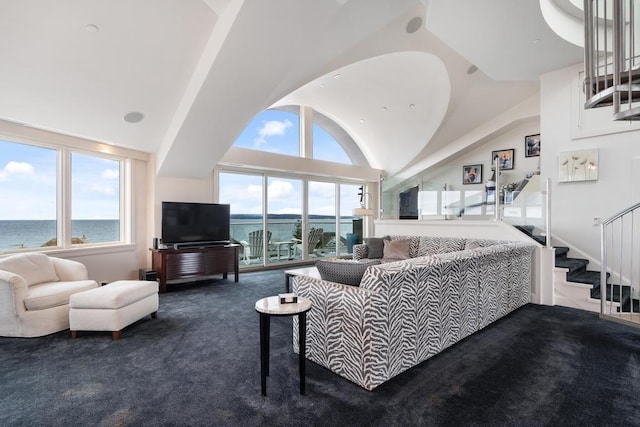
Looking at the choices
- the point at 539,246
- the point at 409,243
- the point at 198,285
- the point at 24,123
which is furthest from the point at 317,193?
the point at 24,123

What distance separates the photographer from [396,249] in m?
5.63

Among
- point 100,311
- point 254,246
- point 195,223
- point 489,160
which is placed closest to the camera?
point 100,311

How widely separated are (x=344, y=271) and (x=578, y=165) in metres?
4.72

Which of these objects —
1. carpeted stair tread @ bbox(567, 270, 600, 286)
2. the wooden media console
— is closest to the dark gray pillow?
the wooden media console

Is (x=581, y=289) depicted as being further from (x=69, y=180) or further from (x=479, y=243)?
(x=69, y=180)

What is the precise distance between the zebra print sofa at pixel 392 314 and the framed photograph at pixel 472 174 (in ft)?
14.3

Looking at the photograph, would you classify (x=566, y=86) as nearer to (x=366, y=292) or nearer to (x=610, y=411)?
(x=610, y=411)

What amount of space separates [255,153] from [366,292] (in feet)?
16.0

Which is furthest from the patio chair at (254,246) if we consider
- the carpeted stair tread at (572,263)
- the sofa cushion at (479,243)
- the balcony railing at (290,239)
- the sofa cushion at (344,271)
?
the carpeted stair tread at (572,263)

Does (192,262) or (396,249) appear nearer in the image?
(192,262)

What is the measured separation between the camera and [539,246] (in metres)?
4.50

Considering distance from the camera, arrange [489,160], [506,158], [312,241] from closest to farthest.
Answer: [506,158] → [489,160] → [312,241]

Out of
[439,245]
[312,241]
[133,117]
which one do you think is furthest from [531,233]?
[133,117]

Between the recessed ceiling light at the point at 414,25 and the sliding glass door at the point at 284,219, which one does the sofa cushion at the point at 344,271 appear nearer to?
the recessed ceiling light at the point at 414,25
